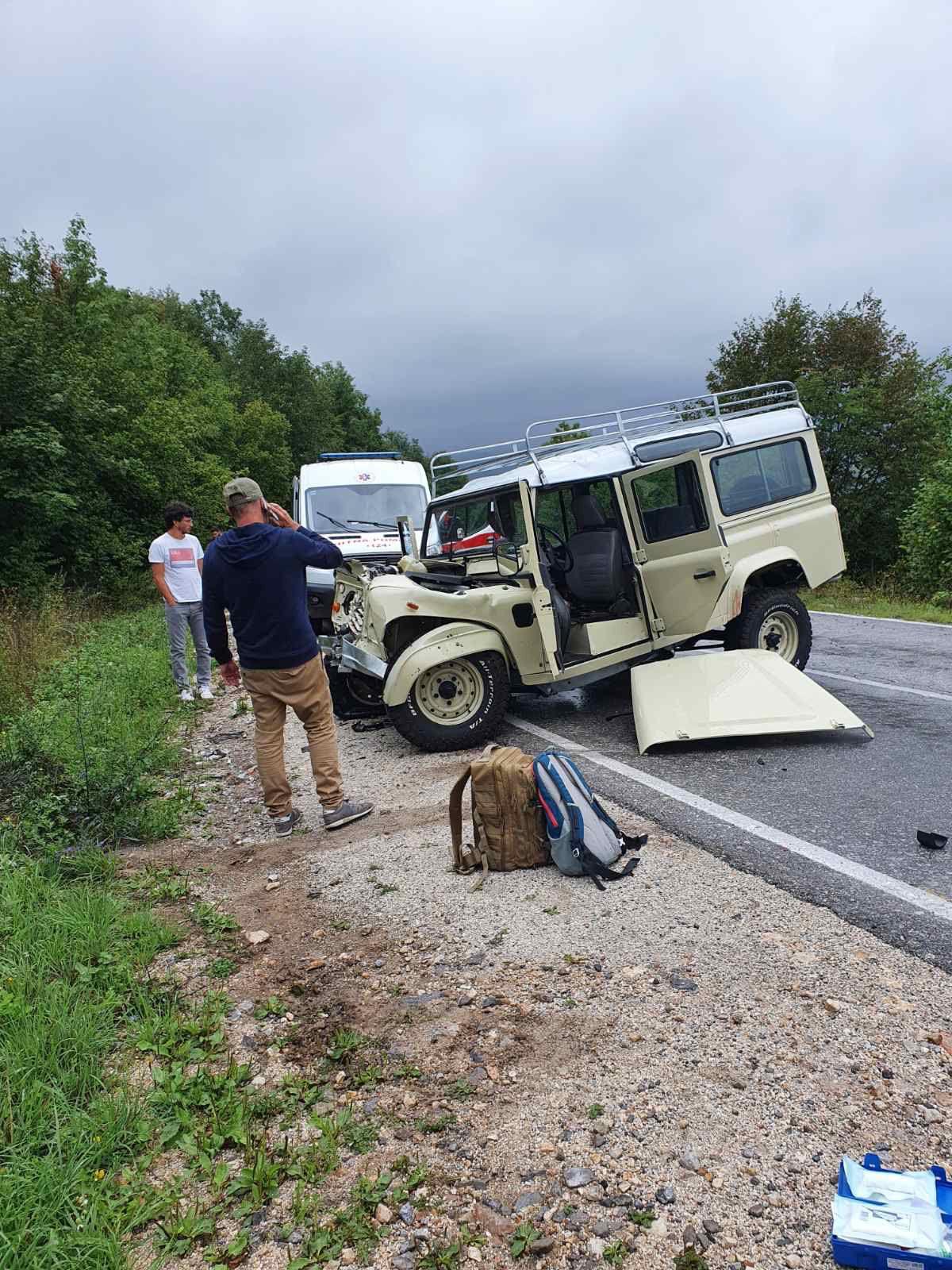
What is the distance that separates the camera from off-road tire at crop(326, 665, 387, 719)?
7781 millimetres

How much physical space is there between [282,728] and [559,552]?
3.30 meters

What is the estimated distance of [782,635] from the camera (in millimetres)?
7383

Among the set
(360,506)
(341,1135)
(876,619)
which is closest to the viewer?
(341,1135)

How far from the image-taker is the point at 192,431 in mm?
21812

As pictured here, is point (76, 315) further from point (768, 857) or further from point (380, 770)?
point (768, 857)

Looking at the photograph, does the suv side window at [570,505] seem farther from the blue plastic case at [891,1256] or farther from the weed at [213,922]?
the blue plastic case at [891,1256]

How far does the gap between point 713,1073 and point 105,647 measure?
9.76 m

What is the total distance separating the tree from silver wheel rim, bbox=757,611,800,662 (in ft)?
68.5

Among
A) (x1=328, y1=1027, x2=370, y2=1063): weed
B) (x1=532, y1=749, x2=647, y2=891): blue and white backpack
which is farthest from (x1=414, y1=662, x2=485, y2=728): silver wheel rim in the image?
(x1=328, y1=1027, x2=370, y2=1063): weed

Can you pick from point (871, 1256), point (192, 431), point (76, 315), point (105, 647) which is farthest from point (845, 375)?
point (871, 1256)

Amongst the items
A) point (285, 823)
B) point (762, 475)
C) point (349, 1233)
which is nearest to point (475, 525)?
Answer: point (762, 475)

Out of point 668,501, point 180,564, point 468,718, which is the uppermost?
point 180,564

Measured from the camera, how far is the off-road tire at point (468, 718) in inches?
244

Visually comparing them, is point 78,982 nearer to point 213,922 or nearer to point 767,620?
point 213,922
